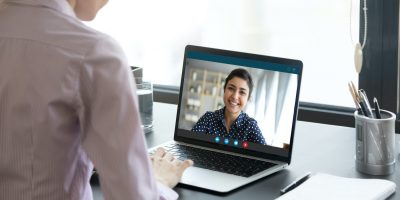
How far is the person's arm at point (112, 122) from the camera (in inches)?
35.4

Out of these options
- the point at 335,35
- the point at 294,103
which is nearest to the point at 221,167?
the point at 294,103

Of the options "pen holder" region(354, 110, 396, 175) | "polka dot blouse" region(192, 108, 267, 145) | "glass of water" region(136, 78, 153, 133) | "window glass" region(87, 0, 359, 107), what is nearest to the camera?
"pen holder" region(354, 110, 396, 175)

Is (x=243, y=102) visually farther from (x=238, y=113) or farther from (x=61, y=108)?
(x=61, y=108)

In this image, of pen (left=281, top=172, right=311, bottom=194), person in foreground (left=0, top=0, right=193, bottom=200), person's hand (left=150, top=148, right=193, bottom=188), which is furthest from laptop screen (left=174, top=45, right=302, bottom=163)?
person in foreground (left=0, top=0, right=193, bottom=200)

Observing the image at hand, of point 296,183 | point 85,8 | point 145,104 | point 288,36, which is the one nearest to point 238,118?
point 296,183

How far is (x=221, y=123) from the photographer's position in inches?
61.4

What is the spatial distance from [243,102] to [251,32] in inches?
31.1

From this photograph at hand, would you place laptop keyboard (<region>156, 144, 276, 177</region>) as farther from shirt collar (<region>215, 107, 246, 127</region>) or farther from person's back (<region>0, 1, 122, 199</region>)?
person's back (<region>0, 1, 122, 199</region>)

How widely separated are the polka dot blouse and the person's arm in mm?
591

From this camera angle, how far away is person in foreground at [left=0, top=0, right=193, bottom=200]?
2.97 feet

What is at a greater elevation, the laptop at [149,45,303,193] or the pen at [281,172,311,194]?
the laptop at [149,45,303,193]

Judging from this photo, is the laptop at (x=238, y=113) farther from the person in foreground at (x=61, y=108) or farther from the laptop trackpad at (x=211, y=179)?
the person in foreground at (x=61, y=108)

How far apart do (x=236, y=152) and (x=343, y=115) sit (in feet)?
2.09

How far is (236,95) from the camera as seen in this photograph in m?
1.53
